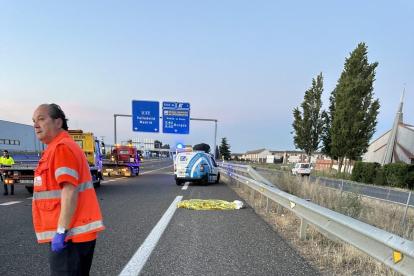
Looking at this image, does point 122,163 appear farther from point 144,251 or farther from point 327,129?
point 327,129

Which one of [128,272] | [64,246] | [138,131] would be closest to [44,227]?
[64,246]

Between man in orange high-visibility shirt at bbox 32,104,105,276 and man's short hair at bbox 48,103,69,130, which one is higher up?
man's short hair at bbox 48,103,69,130

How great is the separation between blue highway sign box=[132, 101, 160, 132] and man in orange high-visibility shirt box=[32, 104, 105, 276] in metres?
22.3

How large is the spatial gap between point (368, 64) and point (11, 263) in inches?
1212

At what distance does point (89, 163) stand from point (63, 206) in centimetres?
1162

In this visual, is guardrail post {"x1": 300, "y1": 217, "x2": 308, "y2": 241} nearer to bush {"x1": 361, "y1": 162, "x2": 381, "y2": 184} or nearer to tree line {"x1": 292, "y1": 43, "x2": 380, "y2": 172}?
bush {"x1": 361, "y1": 162, "x2": 381, "y2": 184}

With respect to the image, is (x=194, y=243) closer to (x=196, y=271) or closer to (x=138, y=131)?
(x=196, y=271)

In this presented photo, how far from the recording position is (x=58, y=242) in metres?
1.77

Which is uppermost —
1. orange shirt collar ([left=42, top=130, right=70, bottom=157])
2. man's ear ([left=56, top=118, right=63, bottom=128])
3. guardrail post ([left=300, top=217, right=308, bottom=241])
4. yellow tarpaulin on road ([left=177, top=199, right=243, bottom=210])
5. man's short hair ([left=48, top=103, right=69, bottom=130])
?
man's short hair ([left=48, top=103, right=69, bottom=130])

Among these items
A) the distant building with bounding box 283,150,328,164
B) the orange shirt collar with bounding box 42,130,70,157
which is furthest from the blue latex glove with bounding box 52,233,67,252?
the distant building with bounding box 283,150,328,164

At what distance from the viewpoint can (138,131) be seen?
936 inches

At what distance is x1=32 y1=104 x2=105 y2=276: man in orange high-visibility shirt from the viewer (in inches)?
71.1

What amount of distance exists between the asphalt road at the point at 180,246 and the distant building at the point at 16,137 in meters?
62.2

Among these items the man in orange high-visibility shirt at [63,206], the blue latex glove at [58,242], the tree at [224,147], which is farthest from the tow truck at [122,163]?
Result: the tree at [224,147]
